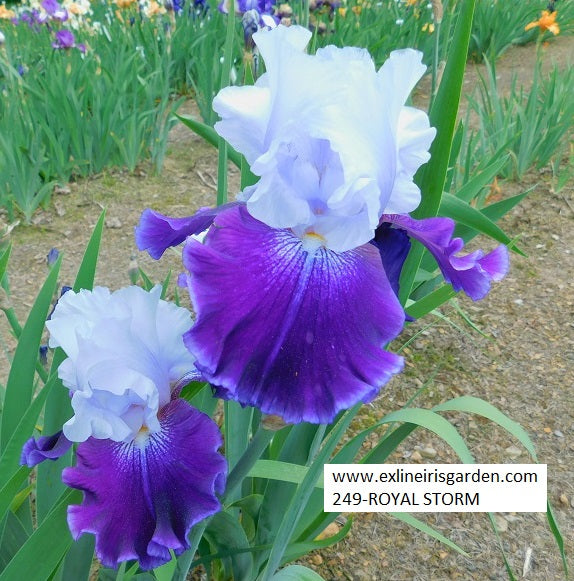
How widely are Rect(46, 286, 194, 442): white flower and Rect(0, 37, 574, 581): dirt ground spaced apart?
0.86 meters

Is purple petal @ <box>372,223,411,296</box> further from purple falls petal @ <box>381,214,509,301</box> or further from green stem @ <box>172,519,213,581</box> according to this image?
green stem @ <box>172,519,213,581</box>

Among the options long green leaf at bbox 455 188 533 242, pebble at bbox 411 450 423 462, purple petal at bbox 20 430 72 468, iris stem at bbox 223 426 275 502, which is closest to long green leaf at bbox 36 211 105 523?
purple petal at bbox 20 430 72 468

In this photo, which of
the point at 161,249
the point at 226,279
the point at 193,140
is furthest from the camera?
the point at 193,140

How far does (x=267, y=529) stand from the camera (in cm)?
105

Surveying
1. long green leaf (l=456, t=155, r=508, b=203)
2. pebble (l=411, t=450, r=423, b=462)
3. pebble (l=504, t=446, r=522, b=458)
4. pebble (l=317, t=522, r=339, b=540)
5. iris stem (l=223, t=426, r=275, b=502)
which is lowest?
pebble (l=504, t=446, r=522, b=458)

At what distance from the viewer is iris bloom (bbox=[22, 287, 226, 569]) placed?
625 mm

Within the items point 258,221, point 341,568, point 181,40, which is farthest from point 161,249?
point 181,40

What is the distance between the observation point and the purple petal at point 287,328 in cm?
55

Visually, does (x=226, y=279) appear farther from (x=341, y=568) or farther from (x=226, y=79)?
(x=341, y=568)

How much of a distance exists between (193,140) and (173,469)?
3.04 meters

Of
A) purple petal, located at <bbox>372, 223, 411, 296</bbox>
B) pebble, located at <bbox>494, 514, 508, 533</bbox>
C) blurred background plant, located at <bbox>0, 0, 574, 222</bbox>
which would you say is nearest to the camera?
purple petal, located at <bbox>372, 223, 411, 296</bbox>

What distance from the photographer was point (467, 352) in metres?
2.01

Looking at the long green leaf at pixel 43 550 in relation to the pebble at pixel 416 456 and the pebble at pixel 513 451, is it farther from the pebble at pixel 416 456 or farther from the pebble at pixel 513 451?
the pebble at pixel 513 451

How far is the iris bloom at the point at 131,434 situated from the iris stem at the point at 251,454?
2.4 inches
